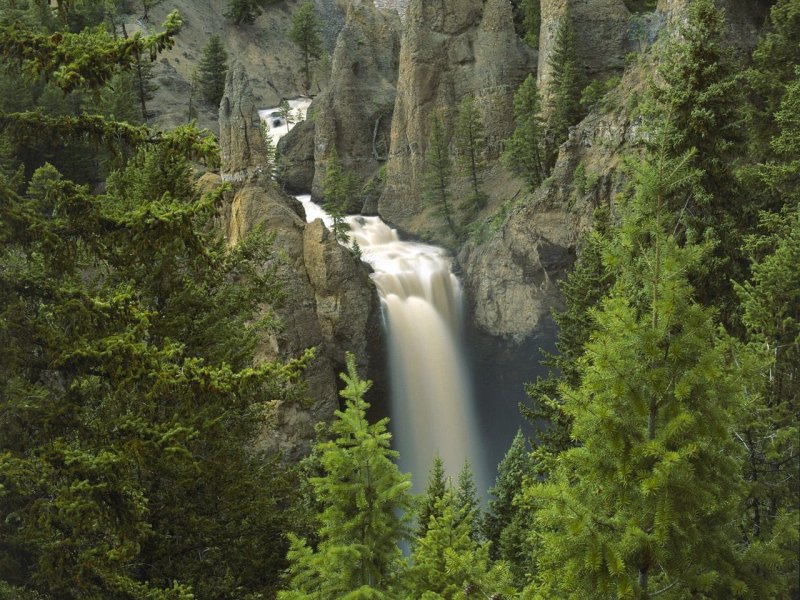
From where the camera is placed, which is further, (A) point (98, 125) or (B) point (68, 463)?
(A) point (98, 125)

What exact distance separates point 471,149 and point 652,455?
35288mm

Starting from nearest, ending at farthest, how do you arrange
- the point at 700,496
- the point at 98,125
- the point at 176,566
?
the point at 700,496
the point at 98,125
the point at 176,566

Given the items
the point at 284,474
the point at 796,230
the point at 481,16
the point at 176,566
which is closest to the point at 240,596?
the point at 176,566

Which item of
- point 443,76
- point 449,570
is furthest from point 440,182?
point 449,570

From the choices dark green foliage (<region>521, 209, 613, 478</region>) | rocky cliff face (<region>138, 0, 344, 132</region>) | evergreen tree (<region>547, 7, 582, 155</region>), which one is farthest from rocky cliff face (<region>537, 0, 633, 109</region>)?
rocky cliff face (<region>138, 0, 344, 132</region>)

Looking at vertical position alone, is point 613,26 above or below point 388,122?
above

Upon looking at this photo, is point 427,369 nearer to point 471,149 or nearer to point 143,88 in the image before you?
point 471,149

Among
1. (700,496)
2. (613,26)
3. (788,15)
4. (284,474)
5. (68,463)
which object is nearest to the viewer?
(700,496)

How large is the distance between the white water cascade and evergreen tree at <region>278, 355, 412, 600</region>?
68.9ft

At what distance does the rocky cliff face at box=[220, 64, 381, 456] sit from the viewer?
28438mm

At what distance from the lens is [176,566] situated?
8.86 m

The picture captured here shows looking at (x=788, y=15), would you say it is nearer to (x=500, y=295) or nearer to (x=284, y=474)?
(x=500, y=295)

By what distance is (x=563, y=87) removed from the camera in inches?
1342

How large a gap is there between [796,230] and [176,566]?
11.2m
